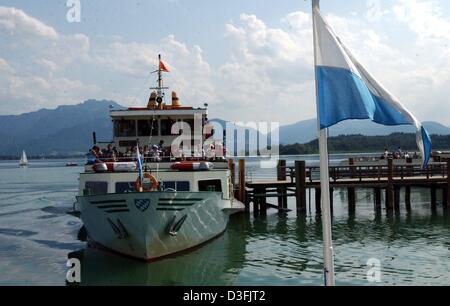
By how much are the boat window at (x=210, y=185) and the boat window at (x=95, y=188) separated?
354 cm

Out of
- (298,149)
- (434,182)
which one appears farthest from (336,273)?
(298,149)

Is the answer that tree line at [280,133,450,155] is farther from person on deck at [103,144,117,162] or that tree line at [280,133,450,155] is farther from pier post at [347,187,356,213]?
person on deck at [103,144,117,162]

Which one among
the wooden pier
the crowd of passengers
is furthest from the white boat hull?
the wooden pier

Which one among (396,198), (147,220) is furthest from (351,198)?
(147,220)

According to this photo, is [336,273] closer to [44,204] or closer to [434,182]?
[434,182]

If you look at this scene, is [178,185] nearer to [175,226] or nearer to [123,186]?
[123,186]

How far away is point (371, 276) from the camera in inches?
568

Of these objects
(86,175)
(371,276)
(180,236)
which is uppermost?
(86,175)

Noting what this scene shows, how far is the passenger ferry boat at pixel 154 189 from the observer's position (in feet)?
49.8

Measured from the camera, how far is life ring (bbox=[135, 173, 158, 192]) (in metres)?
15.8

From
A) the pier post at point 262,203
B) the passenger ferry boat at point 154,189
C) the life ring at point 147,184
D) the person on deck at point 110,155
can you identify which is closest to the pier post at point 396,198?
the pier post at point 262,203

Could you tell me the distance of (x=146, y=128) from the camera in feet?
75.1

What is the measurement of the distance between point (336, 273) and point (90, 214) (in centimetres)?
835
